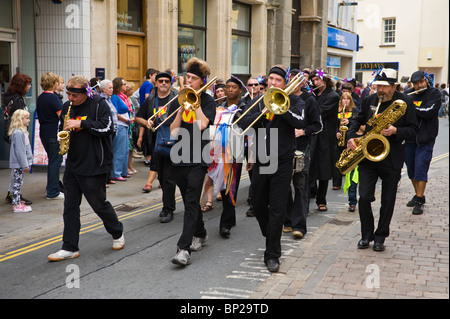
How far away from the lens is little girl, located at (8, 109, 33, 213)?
27.1 feet

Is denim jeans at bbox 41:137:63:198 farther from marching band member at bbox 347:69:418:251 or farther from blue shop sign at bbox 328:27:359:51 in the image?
blue shop sign at bbox 328:27:359:51

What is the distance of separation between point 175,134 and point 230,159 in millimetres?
1188

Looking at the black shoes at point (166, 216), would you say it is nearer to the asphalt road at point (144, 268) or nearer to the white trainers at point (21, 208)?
the asphalt road at point (144, 268)

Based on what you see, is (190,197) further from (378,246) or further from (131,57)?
(131,57)

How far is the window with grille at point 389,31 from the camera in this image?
131 feet

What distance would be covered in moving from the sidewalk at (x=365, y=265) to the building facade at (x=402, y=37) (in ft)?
107

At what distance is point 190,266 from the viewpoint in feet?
19.2

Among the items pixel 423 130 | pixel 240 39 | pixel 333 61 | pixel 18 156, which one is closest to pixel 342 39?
pixel 333 61

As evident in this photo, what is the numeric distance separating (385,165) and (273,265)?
71.7 inches

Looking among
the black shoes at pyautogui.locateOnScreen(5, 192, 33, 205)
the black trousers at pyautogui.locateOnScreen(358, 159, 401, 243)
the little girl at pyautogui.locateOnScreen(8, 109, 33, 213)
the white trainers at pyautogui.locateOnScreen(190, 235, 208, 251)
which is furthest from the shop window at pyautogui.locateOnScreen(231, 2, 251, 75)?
the white trainers at pyautogui.locateOnScreen(190, 235, 208, 251)

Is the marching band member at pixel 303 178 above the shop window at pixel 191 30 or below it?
below

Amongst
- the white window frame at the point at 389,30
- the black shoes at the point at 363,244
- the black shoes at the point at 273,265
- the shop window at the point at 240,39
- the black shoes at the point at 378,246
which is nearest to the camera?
the black shoes at the point at 273,265

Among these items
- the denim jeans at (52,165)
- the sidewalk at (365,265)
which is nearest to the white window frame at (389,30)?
the sidewalk at (365,265)

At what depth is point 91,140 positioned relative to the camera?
611 cm
